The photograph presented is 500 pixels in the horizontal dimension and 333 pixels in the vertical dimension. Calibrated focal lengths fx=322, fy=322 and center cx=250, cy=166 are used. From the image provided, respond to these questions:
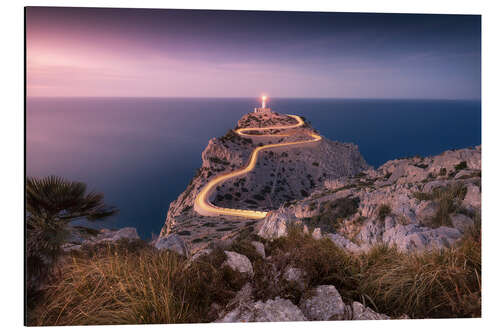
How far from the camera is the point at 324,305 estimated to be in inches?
120

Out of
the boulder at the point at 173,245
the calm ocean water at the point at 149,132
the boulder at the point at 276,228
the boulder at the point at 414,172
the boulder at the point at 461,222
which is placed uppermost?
the calm ocean water at the point at 149,132

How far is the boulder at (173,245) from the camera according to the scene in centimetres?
384

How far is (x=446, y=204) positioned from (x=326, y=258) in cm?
198

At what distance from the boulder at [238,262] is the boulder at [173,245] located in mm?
626

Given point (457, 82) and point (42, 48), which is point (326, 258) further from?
point (42, 48)

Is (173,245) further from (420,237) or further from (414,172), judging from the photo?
(414,172)

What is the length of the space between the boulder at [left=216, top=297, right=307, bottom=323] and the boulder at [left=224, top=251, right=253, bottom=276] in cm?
36

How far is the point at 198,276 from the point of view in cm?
323

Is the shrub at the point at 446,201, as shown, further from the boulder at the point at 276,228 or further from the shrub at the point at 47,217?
the shrub at the point at 47,217

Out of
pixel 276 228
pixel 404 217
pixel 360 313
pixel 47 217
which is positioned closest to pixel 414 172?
pixel 404 217

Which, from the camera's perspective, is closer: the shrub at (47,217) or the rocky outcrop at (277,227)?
the shrub at (47,217)

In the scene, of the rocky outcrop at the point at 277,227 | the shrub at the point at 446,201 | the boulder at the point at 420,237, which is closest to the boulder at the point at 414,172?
the shrub at the point at 446,201

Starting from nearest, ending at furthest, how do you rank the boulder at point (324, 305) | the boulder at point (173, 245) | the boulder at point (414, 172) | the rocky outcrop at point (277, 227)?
1. the boulder at point (324, 305)
2. the boulder at point (173, 245)
3. the rocky outcrop at point (277, 227)
4. the boulder at point (414, 172)
